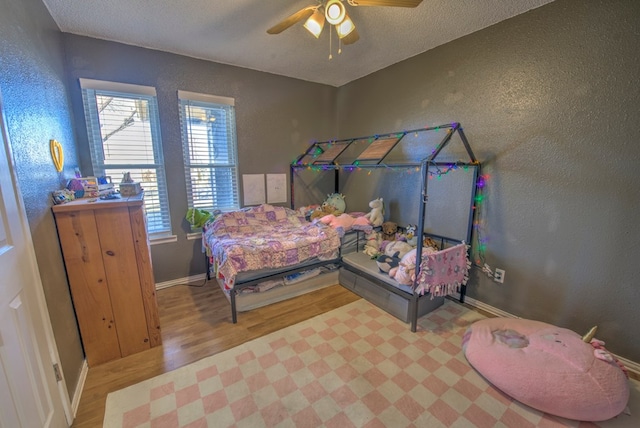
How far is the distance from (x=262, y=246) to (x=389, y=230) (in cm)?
148

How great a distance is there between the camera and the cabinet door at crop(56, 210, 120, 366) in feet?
5.47

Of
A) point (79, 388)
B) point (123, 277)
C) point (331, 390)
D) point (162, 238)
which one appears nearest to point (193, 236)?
point (162, 238)

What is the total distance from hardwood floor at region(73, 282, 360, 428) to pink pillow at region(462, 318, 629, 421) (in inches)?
50.1

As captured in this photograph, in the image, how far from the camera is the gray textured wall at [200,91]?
2445mm

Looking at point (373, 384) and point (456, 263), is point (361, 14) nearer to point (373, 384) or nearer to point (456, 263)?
point (456, 263)

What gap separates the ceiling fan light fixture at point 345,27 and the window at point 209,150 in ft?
5.64

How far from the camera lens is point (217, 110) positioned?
10.2 feet

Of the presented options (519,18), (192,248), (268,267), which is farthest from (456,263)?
(192,248)

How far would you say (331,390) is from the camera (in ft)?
5.32

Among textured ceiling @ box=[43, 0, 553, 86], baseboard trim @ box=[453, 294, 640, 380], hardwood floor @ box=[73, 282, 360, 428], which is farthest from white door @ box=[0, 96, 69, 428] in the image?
baseboard trim @ box=[453, 294, 640, 380]

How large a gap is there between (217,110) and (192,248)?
1647 millimetres

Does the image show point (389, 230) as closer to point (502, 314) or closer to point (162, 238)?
point (502, 314)

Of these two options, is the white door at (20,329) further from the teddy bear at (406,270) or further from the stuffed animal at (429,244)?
the stuffed animal at (429,244)

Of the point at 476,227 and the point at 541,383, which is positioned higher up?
the point at 476,227
